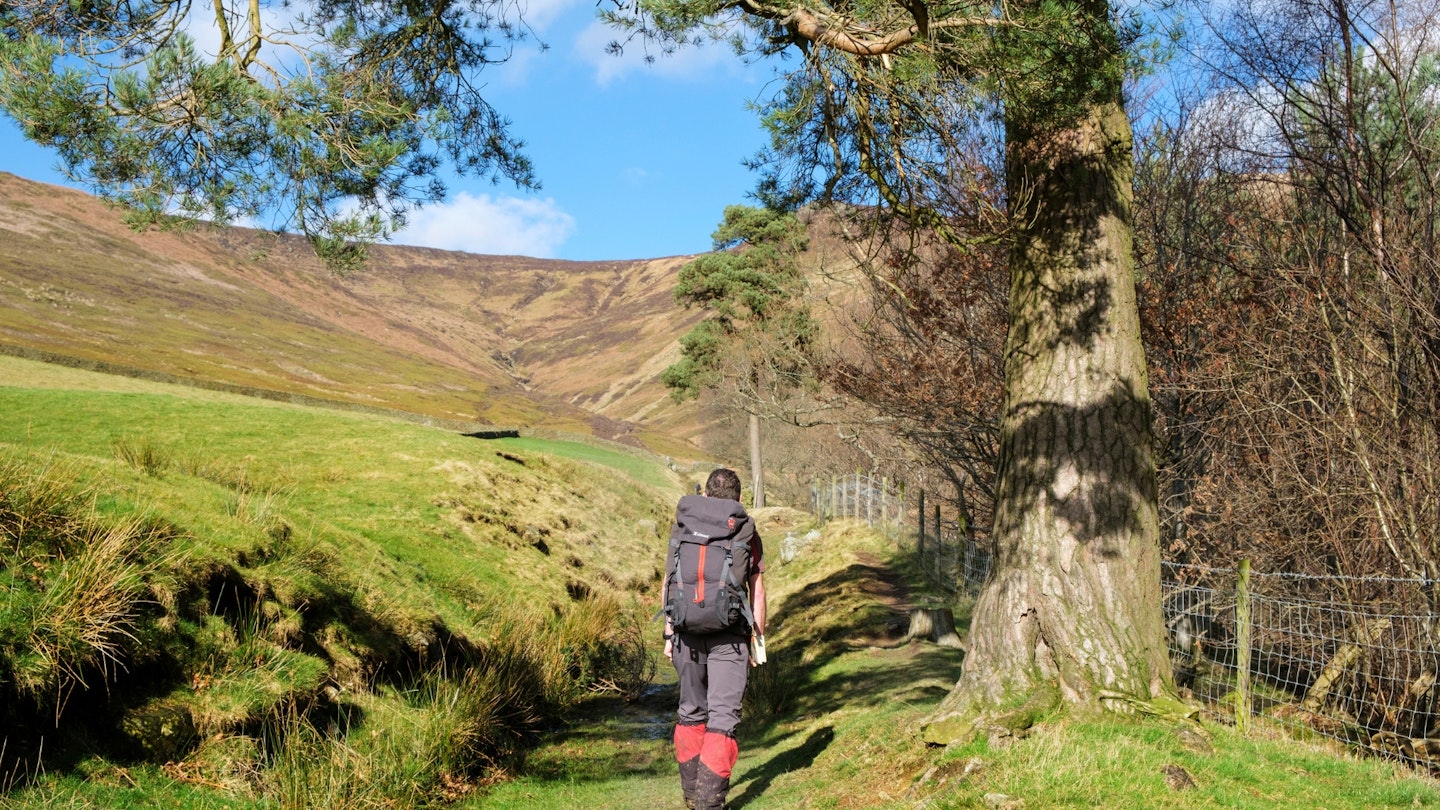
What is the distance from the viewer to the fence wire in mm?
7418

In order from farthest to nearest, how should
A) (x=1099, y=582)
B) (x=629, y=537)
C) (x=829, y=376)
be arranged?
(x=629, y=537) → (x=829, y=376) → (x=1099, y=582)

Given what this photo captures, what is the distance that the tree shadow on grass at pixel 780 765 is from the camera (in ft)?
20.1

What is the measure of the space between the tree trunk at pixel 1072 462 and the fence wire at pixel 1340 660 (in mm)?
2117

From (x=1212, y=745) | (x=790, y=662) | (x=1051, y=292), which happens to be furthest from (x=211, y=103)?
(x=790, y=662)

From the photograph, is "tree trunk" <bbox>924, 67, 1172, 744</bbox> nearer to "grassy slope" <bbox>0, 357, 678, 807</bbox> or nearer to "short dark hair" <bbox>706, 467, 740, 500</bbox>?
"short dark hair" <bbox>706, 467, 740, 500</bbox>

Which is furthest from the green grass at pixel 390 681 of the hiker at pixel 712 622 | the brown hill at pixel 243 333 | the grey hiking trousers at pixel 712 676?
the brown hill at pixel 243 333

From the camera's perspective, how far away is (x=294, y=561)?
25.2ft

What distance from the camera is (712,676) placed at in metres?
5.21

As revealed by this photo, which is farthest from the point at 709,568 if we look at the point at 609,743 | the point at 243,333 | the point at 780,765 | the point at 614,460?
the point at 243,333

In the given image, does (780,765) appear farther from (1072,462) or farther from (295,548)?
(295,548)

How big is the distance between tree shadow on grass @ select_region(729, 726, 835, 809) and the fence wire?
2.85 metres

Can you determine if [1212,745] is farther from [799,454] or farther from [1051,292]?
[799,454]

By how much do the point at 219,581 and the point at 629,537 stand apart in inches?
490

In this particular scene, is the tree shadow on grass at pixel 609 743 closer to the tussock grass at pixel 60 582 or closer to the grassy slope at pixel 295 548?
the grassy slope at pixel 295 548
